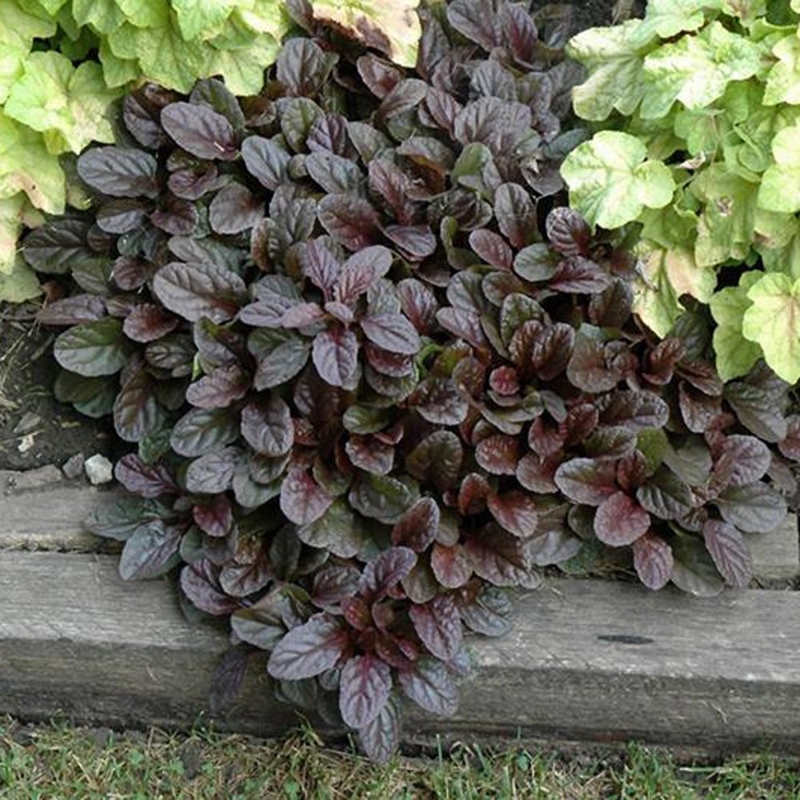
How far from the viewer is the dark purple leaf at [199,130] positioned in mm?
2668

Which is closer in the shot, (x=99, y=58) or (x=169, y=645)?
(x=169, y=645)

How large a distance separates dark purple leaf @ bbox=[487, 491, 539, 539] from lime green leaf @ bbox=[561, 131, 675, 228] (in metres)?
0.55

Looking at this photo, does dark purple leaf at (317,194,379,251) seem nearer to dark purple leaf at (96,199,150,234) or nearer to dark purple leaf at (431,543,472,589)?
dark purple leaf at (96,199,150,234)

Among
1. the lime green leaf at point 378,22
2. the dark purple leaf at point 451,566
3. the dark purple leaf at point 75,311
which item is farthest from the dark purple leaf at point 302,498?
the lime green leaf at point 378,22

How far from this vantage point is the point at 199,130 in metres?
2.69

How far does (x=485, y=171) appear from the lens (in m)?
2.67

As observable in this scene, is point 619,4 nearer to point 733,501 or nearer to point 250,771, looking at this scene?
point 733,501

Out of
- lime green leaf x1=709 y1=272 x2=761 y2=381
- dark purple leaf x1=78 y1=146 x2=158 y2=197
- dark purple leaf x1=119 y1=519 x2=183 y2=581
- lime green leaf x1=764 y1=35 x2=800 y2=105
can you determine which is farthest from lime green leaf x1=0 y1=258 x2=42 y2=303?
lime green leaf x1=764 y1=35 x2=800 y2=105

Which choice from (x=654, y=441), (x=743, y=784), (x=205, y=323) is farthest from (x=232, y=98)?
(x=743, y=784)

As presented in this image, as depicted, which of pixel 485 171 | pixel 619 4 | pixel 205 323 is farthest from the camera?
pixel 619 4

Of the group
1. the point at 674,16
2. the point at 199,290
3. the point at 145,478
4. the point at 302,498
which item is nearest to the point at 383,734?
the point at 302,498

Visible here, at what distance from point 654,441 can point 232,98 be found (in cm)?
109

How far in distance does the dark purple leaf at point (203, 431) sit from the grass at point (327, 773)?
0.61 meters

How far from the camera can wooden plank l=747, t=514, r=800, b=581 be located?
2.61m
